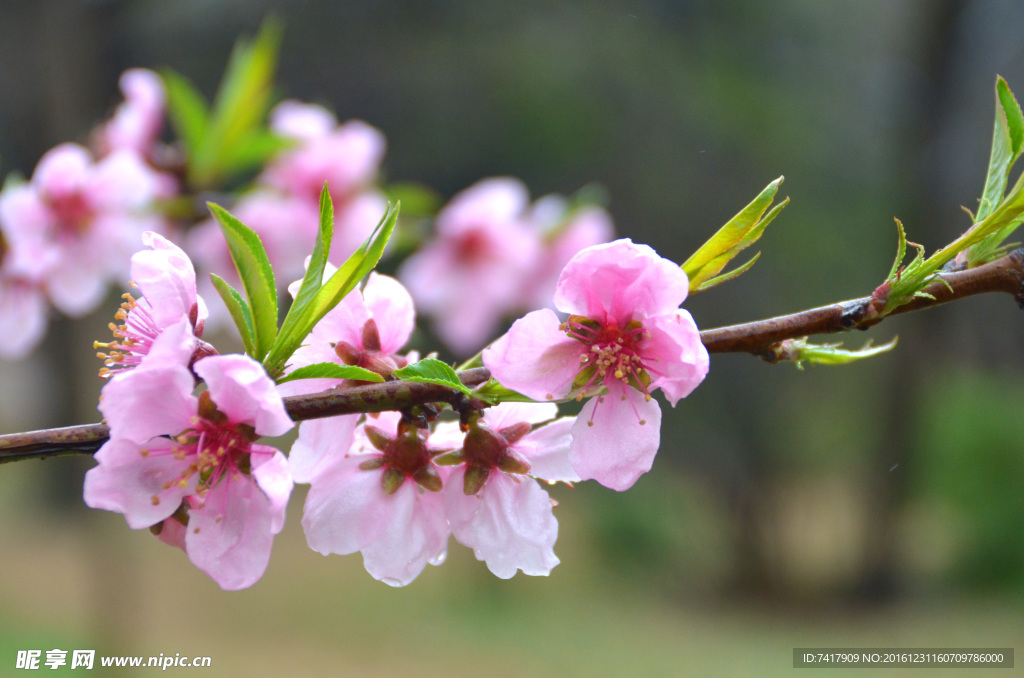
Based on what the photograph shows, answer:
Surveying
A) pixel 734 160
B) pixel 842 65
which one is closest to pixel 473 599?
pixel 734 160

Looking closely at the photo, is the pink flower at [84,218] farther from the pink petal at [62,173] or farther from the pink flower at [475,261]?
the pink flower at [475,261]

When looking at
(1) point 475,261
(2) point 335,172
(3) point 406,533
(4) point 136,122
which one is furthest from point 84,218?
(3) point 406,533

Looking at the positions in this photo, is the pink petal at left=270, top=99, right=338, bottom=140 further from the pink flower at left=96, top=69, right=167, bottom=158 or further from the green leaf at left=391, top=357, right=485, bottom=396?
the green leaf at left=391, top=357, right=485, bottom=396

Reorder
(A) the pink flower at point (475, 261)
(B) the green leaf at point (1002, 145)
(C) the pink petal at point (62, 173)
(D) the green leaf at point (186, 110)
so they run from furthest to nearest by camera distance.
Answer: (A) the pink flower at point (475, 261), (D) the green leaf at point (186, 110), (C) the pink petal at point (62, 173), (B) the green leaf at point (1002, 145)

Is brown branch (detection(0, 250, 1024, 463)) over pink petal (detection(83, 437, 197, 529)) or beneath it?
over

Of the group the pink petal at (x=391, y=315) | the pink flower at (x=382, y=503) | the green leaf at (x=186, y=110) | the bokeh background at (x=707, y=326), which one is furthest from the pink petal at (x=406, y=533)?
the bokeh background at (x=707, y=326)

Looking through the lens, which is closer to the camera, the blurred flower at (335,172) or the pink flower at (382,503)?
the pink flower at (382,503)

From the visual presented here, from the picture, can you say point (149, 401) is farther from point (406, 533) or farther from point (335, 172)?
point (335, 172)

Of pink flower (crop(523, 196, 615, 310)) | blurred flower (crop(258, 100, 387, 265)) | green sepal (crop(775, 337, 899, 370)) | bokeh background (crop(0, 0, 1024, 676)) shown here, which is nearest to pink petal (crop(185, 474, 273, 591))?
green sepal (crop(775, 337, 899, 370))
